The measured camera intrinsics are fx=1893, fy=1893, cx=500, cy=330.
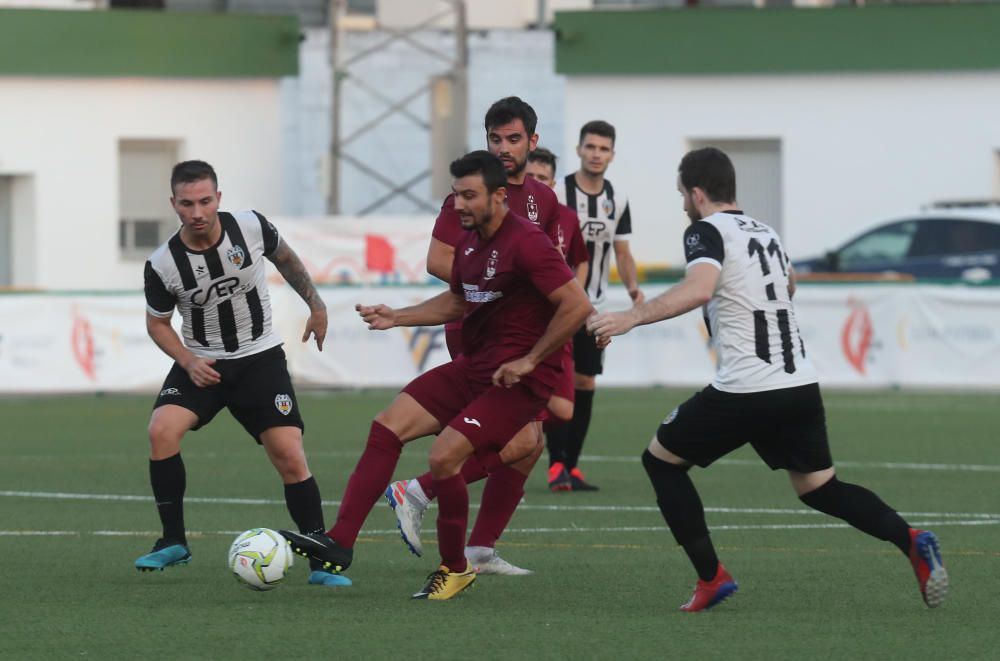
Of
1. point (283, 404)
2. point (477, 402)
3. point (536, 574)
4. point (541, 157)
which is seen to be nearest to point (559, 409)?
point (536, 574)

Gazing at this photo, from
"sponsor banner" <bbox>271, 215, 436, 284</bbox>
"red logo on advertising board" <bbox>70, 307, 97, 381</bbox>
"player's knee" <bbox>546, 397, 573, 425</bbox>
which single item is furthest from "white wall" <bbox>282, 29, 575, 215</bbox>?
"player's knee" <bbox>546, 397, 573, 425</bbox>

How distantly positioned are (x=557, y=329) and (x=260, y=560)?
5.31ft

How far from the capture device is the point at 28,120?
30.7 metres

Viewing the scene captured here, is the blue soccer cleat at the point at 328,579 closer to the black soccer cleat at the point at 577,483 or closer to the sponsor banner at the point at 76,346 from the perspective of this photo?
the black soccer cleat at the point at 577,483

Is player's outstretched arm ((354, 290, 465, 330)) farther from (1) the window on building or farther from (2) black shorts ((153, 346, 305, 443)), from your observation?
(1) the window on building

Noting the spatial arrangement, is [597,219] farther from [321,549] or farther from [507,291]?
[321,549]

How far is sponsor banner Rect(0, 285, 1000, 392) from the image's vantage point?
2202 cm

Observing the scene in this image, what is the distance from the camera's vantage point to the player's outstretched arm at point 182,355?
29.0 ft

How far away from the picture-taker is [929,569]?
766 cm

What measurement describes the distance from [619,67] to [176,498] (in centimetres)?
2410

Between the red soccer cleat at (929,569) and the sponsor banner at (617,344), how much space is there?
14664 millimetres

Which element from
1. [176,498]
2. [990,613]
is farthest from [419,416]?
[990,613]

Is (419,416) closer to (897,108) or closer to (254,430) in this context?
(254,430)

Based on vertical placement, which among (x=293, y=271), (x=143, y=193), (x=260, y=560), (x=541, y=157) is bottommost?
(x=260, y=560)
